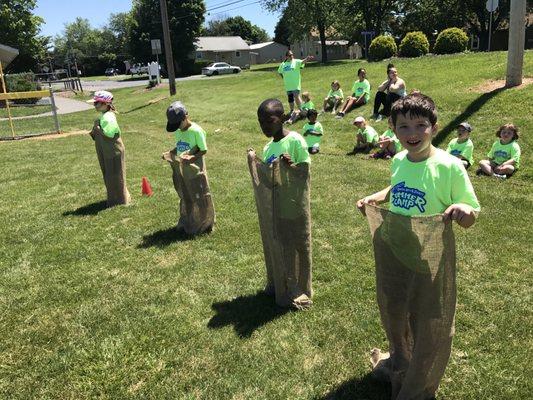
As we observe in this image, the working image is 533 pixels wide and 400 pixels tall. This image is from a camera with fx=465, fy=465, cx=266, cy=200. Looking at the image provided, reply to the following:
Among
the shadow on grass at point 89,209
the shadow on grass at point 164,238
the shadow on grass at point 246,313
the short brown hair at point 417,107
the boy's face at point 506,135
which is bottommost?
the shadow on grass at point 246,313

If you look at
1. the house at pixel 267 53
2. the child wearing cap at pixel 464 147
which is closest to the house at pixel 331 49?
the house at pixel 267 53

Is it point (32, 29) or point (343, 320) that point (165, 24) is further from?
point (32, 29)

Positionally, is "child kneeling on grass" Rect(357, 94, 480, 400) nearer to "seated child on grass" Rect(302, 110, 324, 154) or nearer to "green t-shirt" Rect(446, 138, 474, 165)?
"green t-shirt" Rect(446, 138, 474, 165)

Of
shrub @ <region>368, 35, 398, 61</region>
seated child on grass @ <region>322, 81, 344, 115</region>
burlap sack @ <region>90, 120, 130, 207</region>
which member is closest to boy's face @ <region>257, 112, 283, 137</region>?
burlap sack @ <region>90, 120, 130, 207</region>

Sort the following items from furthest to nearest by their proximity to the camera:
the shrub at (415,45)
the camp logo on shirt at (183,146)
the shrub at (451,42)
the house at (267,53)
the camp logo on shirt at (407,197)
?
the house at (267,53), the shrub at (415,45), the shrub at (451,42), the camp logo on shirt at (183,146), the camp logo on shirt at (407,197)

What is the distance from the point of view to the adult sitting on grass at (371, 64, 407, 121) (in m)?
13.3

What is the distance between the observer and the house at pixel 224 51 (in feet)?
264

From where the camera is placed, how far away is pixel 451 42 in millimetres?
22312

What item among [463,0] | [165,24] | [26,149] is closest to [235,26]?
[463,0]

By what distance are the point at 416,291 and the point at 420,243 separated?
331 millimetres

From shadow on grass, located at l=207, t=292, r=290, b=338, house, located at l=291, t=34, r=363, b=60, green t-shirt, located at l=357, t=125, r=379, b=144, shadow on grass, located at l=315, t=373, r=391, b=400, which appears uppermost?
house, located at l=291, t=34, r=363, b=60

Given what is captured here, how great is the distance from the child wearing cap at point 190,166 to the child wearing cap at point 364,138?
20.6 ft

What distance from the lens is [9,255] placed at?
649cm

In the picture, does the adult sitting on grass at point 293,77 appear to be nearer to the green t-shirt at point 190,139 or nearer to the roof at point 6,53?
the green t-shirt at point 190,139
